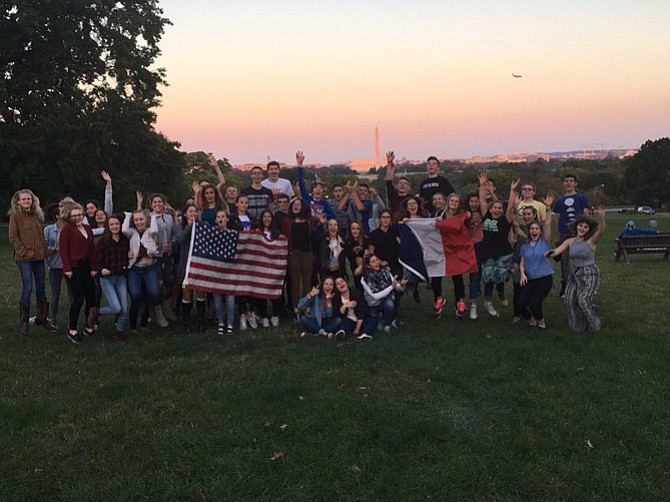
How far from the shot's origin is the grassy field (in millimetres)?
4273

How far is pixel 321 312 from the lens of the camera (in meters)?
8.58

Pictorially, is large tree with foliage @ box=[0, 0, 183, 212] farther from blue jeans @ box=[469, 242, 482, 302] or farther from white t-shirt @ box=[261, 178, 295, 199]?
blue jeans @ box=[469, 242, 482, 302]

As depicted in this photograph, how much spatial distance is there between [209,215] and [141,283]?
1.53 meters

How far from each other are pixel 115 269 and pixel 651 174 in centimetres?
8494

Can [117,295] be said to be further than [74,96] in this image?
No

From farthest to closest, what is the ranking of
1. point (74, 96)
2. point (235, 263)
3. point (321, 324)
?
1. point (74, 96)
2. point (235, 263)
3. point (321, 324)

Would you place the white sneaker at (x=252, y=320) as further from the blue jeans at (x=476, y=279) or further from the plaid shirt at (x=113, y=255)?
the blue jeans at (x=476, y=279)

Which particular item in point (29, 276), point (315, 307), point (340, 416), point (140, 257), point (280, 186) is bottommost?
point (340, 416)

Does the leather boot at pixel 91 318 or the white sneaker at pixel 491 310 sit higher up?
the leather boot at pixel 91 318

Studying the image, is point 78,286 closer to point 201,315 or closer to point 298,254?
point 201,315

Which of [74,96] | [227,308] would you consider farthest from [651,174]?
[227,308]

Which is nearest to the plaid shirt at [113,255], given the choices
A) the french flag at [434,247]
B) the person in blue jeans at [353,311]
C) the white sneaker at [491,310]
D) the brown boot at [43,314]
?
the brown boot at [43,314]

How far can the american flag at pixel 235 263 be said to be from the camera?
8.68 m

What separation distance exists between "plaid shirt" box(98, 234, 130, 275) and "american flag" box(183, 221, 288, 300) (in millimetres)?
944
